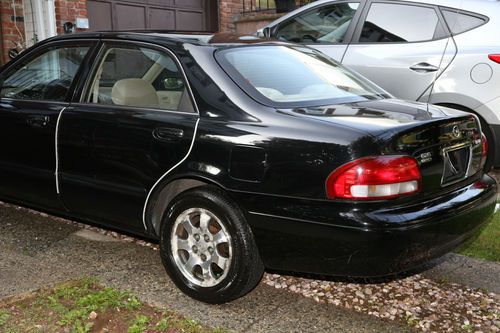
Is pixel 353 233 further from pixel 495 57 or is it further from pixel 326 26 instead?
pixel 326 26

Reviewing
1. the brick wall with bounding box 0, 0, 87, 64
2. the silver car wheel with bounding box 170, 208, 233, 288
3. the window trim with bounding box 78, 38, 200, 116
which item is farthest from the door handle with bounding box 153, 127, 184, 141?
the brick wall with bounding box 0, 0, 87, 64

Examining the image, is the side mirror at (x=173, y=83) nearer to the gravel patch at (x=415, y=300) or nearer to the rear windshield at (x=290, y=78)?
the rear windshield at (x=290, y=78)

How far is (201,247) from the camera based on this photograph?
3.22 meters

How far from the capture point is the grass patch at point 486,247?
398cm

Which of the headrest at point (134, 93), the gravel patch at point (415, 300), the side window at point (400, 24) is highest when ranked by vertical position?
the side window at point (400, 24)

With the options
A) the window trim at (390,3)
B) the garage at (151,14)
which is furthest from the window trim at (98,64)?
the garage at (151,14)

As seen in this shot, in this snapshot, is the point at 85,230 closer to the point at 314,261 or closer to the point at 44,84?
the point at 44,84

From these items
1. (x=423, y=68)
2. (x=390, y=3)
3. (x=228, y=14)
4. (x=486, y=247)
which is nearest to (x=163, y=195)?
(x=486, y=247)

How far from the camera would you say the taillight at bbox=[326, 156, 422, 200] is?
8.95ft

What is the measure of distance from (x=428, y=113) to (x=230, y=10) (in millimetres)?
8649

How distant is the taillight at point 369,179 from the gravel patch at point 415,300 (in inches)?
31.9

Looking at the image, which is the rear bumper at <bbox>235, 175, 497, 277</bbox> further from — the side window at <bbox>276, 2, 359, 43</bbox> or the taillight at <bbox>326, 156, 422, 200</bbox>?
the side window at <bbox>276, 2, 359, 43</bbox>

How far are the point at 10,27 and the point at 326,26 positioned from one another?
14.8 feet

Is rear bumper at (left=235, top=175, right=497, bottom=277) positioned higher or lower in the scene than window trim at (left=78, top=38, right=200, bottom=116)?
lower
